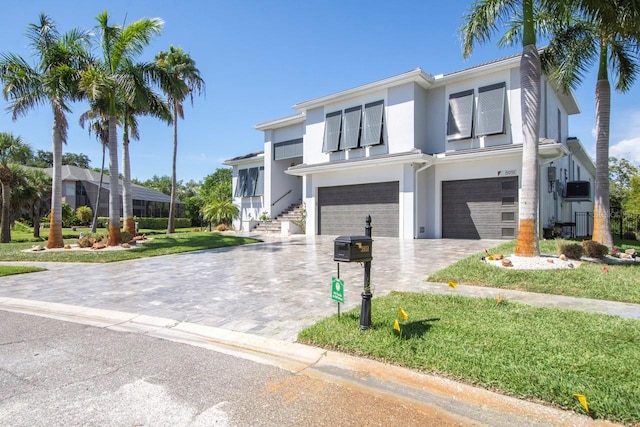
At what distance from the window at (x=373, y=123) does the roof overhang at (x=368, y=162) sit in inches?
35.6

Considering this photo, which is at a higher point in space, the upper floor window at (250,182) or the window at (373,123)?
the window at (373,123)

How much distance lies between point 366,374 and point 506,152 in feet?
43.0

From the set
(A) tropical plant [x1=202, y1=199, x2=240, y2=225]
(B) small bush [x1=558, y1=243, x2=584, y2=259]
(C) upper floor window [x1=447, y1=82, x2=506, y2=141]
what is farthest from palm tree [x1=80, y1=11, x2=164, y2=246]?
(B) small bush [x1=558, y1=243, x2=584, y2=259]

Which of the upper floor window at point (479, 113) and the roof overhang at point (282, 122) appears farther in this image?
the roof overhang at point (282, 122)

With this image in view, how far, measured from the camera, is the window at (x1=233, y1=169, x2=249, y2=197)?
25569 millimetres

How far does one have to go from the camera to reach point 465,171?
15.5 meters

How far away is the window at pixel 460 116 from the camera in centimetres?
1527

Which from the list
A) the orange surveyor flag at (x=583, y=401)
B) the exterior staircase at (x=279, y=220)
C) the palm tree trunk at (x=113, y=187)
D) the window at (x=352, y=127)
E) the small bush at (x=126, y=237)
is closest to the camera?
the orange surveyor flag at (x=583, y=401)

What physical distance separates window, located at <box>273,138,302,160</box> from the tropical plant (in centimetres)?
483

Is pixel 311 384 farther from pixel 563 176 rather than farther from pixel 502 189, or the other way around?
pixel 563 176

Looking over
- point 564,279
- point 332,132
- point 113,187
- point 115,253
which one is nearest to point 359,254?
point 564,279

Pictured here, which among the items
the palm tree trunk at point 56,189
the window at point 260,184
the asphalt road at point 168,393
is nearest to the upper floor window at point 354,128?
the window at point 260,184

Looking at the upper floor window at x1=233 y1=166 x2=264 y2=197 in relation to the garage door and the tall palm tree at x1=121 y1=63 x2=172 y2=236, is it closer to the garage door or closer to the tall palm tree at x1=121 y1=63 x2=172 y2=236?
the garage door

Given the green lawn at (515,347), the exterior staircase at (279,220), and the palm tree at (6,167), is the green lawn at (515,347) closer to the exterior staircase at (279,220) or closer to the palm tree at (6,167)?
the exterior staircase at (279,220)
